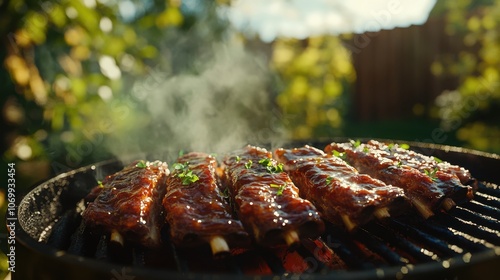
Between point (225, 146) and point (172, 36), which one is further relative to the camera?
point (172, 36)

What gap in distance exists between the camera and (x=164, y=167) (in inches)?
136

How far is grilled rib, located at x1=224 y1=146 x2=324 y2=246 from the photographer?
230cm

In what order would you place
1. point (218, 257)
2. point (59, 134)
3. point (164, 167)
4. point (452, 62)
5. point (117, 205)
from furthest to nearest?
point (452, 62), point (59, 134), point (164, 167), point (117, 205), point (218, 257)

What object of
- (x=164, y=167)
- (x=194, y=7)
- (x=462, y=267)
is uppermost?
(x=194, y=7)

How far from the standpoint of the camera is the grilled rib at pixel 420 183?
9.22 feet

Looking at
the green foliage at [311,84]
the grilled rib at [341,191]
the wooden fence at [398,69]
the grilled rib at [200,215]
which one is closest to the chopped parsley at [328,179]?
the grilled rib at [341,191]

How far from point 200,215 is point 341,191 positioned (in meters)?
0.90

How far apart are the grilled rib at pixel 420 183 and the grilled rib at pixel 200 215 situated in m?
1.29

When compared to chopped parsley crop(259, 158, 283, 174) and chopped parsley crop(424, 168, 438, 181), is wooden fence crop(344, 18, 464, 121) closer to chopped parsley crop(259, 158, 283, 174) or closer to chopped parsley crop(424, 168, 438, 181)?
chopped parsley crop(424, 168, 438, 181)

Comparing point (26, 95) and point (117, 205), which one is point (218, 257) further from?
point (26, 95)

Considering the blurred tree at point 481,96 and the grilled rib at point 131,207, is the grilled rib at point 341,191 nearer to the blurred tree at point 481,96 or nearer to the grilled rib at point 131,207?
the grilled rib at point 131,207

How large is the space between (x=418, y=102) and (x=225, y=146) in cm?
1041

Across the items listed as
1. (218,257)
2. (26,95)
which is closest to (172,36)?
(26,95)

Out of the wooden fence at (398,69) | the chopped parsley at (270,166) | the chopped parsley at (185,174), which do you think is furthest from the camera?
the wooden fence at (398,69)
